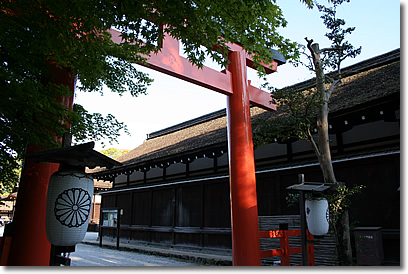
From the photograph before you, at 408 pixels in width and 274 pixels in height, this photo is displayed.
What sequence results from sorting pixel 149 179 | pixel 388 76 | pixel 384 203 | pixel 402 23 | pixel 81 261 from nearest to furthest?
pixel 402 23
pixel 384 203
pixel 388 76
pixel 81 261
pixel 149 179

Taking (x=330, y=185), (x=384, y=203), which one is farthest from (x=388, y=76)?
(x=330, y=185)

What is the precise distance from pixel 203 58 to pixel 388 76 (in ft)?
18.2

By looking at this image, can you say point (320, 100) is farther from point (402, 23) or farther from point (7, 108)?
point (7, 108)

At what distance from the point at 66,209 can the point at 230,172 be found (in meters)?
4.15

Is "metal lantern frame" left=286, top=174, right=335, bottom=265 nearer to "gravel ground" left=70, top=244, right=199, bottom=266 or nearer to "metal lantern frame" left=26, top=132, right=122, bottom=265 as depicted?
"metal lantern frame" left=26, top=132, right=122, bottom=265

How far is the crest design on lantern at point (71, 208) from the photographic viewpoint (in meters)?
2.83

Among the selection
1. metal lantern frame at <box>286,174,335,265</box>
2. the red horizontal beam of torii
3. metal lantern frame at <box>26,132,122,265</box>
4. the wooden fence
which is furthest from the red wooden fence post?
metal lantern frame at <box>26,132,122,265</box>

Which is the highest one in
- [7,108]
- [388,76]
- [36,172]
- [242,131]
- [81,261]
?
[388,76]

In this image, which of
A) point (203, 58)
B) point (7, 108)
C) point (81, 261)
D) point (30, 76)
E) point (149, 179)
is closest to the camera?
point (7, 108)

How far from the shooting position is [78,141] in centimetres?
521

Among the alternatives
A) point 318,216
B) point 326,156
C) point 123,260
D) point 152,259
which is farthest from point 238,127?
point 123,260

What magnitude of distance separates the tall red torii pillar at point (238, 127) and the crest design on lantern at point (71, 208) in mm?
3120

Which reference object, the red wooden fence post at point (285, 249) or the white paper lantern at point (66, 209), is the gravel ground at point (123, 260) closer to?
the red wooden fence post at point (285, 249)

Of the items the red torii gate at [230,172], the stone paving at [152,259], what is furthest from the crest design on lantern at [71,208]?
the stone paving at [152,259]
